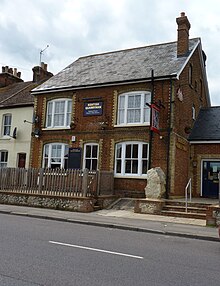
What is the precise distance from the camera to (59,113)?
2138cm

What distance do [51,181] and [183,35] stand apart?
1164 centimetres

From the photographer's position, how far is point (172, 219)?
13.8m

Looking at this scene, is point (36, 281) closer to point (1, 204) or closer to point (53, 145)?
point (1, 204)

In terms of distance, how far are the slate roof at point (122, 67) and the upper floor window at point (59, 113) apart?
0.98 metres

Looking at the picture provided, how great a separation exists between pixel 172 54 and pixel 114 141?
6709 millimetres

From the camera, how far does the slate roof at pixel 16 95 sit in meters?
25.3

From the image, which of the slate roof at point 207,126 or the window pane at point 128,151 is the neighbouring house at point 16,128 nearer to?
the window pane at point 128,151

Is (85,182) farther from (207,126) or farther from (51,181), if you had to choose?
(207,126)

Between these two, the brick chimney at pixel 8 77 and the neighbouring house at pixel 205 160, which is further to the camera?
the brick chimney at pixel 8 77

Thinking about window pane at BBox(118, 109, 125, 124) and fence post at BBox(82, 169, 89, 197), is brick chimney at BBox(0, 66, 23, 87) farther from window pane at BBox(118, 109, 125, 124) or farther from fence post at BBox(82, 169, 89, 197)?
fence post at BBox(82, 169, 89, 197)

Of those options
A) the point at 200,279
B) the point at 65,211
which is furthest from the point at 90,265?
the point at 65,211

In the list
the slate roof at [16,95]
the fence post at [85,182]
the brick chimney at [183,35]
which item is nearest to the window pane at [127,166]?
the fence post at [85,182]

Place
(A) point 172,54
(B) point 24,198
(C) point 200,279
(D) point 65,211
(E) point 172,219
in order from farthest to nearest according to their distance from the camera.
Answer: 1. (A) point 172,54
2. (B) point 24,198
3. (D) point 65,211
4. (E) point 172,219
5. (C) point 200,279

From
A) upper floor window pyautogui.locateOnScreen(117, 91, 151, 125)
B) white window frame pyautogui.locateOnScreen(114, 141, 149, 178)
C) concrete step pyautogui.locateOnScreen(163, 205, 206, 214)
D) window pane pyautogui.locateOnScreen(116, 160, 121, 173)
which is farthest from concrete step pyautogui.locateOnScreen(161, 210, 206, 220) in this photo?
upper floor window pyautogui.locateOnScreen(117, 91, 151, 125)
